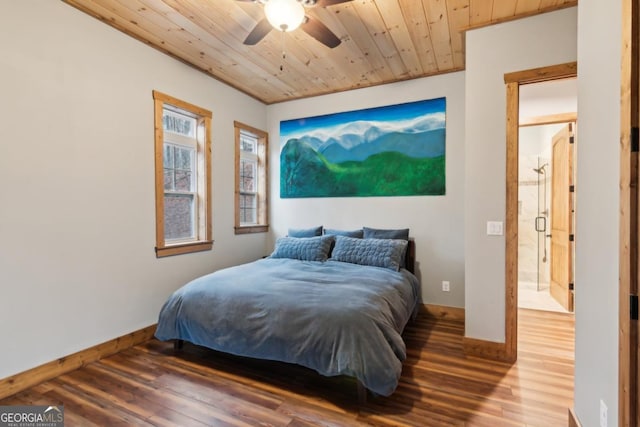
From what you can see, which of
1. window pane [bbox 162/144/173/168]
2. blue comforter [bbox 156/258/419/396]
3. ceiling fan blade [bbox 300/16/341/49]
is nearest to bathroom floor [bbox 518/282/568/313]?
blue comforter [bbox 156/258/419/396]

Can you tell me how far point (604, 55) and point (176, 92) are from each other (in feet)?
11.2

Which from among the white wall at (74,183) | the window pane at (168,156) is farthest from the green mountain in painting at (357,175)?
the white wall at (74,183)

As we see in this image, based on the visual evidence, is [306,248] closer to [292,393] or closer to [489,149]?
[292,393]

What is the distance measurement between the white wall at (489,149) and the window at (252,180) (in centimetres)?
283

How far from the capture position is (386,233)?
145 inches

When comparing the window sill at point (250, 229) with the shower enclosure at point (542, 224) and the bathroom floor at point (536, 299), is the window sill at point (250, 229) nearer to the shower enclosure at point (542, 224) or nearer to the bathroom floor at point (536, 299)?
the bathroom floor at point (536, 299)

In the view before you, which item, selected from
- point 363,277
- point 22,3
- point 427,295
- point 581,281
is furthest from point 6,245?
point 427,295

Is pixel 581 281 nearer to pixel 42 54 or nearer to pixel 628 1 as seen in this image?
pixel 628 1

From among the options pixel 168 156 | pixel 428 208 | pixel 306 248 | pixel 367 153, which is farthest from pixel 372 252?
pixel 168 156

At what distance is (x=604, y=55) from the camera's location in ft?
4.34

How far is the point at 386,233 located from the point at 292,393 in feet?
6.95

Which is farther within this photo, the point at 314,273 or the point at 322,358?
the point at 314,273

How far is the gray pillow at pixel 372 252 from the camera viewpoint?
329cm

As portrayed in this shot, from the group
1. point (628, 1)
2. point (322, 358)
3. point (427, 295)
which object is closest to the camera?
point (628, 1)
